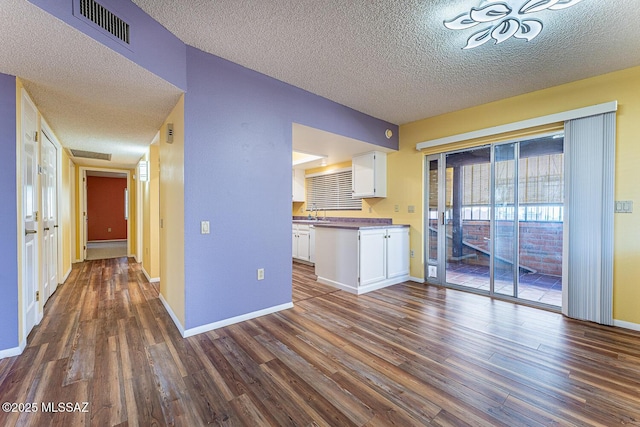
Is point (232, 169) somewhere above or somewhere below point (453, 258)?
above

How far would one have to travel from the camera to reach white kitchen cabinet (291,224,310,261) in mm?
5801

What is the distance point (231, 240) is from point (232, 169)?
72cm

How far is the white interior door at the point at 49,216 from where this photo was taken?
3.29 metres

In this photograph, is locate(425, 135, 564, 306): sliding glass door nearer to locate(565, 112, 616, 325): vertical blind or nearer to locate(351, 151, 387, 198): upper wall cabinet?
locate(565, 112, 616, 325): vertical blind

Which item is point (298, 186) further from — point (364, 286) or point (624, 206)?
point (624, 206)

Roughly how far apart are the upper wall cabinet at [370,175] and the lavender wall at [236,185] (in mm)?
1703

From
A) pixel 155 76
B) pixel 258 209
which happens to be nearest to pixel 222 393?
pixel 258 209

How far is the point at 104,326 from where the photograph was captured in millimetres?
2725

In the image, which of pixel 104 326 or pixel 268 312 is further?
pixel 268 312

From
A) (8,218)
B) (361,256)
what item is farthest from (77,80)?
(361,256)

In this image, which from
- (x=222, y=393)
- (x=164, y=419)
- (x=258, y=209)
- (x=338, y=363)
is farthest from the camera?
(x=258, y=209)

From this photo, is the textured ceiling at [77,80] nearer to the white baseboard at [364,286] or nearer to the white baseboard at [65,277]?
the white baseboard at [65,277]

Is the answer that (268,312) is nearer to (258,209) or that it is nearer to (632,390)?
(258,209)

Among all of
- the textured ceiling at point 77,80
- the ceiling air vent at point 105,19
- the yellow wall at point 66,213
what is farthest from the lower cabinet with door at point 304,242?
the ceiling air vent at point 105,19
